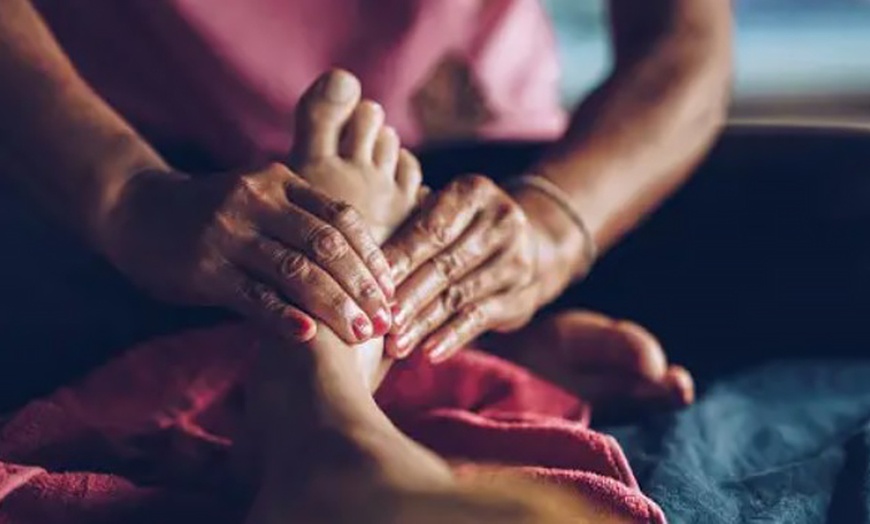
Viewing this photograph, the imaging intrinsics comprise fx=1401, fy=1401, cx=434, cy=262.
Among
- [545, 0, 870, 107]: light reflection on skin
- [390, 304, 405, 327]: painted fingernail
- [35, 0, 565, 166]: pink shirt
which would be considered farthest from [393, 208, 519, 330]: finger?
[545, 0, 870, 107]: light reflection on skin

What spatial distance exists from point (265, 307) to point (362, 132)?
0.17 m

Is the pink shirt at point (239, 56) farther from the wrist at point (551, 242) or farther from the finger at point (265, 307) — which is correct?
the finger at point (265, 307)

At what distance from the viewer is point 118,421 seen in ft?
2.81

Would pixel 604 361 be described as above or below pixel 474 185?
below

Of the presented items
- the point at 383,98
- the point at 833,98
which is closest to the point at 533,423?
the point at 383,98

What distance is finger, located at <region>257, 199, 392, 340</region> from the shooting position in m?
0.78

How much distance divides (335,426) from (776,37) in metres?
1.32

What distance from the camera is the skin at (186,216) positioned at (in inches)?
30.9

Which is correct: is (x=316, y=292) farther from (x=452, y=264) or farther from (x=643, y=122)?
→ (x=643, y=122)

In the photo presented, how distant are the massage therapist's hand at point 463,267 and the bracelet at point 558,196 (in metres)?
0.03

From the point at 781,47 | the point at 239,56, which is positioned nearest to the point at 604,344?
the point at 239,56

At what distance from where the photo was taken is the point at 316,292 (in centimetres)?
78

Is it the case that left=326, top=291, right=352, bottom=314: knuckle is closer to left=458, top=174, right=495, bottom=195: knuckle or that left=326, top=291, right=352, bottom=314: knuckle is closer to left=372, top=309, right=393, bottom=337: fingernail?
left=372, top=309, right=393, bottom=337: fingernail

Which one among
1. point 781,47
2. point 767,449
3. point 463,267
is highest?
point 463,267
